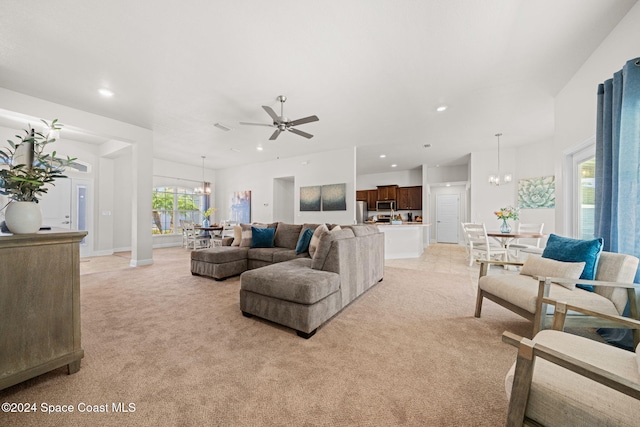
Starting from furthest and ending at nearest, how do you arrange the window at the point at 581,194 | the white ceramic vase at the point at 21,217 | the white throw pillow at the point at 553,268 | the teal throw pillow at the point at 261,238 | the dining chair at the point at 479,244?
the dining chair at the point at 479,244
the teal throw pillow at the point at 261,238
the window at the point at 581,194
the white throw pillow at the point at 553,268
the white ceramic vase at the point at 21,217

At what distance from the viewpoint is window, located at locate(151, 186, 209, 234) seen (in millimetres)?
7934

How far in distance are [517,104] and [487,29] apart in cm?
224

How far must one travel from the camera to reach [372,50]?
98.6 inches

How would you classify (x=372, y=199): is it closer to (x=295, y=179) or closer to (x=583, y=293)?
(x=295, y=179)

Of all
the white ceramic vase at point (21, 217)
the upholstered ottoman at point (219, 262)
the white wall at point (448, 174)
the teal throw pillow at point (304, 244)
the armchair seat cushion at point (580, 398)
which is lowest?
the upholstered ottoman at point (219, 262)

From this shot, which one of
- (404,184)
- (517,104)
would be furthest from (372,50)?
(404,184)

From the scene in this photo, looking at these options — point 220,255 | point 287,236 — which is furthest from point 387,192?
point 220,255

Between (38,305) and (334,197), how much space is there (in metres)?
5.54

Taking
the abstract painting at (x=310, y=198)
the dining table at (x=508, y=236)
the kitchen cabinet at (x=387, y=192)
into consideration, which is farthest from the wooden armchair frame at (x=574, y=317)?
the kitchen cabinet at (x=387, y=192)

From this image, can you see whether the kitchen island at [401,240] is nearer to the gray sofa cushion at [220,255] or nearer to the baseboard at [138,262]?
the gray sofa cushion at [220,255]

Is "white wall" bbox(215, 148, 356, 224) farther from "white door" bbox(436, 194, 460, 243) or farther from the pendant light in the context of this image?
"white door" bbox(436, 194, 460, 243)

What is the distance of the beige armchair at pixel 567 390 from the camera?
746 mm

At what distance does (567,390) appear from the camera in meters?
0.85

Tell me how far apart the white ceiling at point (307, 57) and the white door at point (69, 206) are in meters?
Result: 2.84
